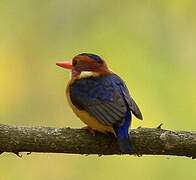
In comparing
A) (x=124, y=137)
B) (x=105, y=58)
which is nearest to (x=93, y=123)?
(x=124, y=137)

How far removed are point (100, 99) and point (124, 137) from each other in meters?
0.26

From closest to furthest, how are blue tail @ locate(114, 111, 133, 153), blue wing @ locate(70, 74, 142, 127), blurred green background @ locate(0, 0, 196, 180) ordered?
blue tail @ locate(114, 111, 133, 153)
blue wing @ locate(70, 74, 142, 127)
blurred green background @ locate(0, 0, 196, 180)

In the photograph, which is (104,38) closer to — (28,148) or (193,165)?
(193,165)

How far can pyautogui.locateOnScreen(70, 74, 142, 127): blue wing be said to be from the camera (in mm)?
2715

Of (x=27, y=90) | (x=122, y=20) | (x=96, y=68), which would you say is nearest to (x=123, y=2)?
(x=122, y=20)

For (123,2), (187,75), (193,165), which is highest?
(123,2)

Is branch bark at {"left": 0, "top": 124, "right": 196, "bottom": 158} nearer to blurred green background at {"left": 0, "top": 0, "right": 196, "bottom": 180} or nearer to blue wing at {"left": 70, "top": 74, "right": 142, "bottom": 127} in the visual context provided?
blue wing at {"left": 70, "top": 74, "right": 142, "bottom": 127}

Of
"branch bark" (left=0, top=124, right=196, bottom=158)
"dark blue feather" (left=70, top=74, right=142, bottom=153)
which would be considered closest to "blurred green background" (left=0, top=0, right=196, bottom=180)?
"dark blue feather" (left=70, top=74, right=142, bottom=153)

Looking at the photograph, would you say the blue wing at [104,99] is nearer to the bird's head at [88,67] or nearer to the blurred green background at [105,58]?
the bird's head at [88,67]

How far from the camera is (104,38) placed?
5305 mm

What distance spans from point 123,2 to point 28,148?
323 cm

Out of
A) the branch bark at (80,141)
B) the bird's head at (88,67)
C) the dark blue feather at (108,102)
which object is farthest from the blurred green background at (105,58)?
the branch bark at (80,141)

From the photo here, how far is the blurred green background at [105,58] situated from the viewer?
182 inches

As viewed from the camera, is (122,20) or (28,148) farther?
(122,20)
